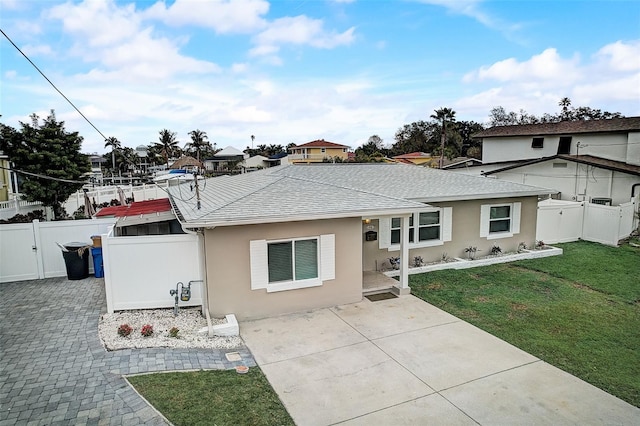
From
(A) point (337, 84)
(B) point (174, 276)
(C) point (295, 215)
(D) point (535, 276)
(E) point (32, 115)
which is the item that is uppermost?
(A) point (337, 84)

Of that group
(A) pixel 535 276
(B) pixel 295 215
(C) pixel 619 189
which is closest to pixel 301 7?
(B) pixel 295 215

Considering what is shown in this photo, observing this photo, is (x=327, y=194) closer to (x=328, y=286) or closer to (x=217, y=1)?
(x=328, y=286)

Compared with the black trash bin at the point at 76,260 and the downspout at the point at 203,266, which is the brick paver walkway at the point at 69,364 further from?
the downspout at the point at 203,266

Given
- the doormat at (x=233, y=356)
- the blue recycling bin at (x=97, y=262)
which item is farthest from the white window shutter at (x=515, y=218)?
the blue recycling bin at (x=97, y=262)

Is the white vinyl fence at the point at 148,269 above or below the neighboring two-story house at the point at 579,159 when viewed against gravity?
below

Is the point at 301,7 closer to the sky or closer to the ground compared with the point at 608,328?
closer to the sky
